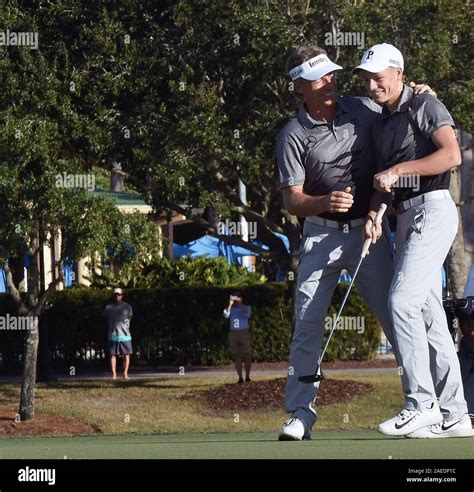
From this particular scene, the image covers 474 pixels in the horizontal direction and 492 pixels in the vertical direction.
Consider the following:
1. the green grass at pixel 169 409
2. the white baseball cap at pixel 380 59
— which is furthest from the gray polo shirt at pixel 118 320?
the white baseball cap at pixel 380 59

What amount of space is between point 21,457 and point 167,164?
52.8 feet

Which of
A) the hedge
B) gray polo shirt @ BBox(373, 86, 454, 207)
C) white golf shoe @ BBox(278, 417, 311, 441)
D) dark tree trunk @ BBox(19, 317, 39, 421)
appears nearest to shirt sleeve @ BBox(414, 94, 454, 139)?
gray polo shirt @ BBox(373, 86, 454, 207)

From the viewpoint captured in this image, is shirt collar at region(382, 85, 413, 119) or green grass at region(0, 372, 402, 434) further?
green grass at region(0, 372, 402, 434)

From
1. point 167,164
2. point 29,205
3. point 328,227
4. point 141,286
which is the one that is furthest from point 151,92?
point 328,227

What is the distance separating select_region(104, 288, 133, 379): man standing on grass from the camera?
1175 inches

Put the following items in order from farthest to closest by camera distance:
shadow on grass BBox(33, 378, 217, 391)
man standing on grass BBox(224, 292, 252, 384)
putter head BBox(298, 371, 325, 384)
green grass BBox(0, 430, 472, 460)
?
shadow on grass BBox(33, 378, 217, 391), man standing on grass BBox(224, 292, 252, 384), putter head BBox(298, 371, 325, 384), green grass BBox(0, 430, 472, 460)

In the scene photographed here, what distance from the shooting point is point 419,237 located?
820cm

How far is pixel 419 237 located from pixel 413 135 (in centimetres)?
60

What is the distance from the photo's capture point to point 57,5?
73.9ft

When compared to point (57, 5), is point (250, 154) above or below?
below

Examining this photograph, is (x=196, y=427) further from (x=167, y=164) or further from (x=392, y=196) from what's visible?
(x=392, y=196)

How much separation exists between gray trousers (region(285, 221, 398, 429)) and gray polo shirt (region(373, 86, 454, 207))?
503mm

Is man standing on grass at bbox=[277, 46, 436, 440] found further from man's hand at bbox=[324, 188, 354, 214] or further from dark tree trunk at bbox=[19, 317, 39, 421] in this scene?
dark tree trunk at bbox=[19, 317, 39, 421]

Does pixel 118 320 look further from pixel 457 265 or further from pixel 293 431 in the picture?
pixel 293 431
